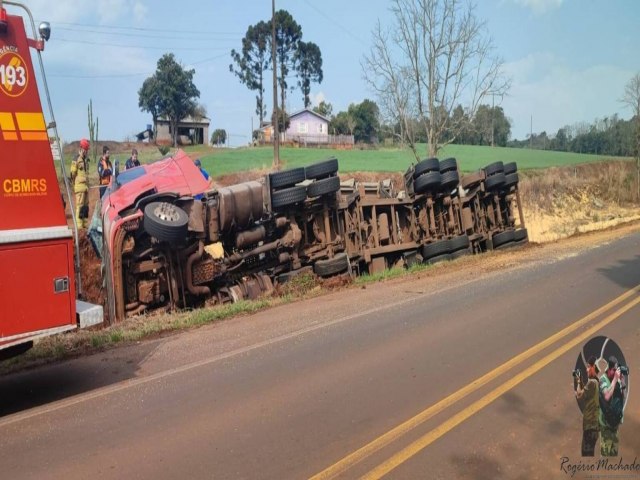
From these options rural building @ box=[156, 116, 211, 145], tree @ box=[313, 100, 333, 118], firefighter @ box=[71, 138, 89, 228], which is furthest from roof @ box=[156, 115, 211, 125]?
firefighter @ box=[71, 138, 89, 228]

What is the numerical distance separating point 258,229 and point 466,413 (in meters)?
7.17

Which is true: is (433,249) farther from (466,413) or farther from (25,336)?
(25,336)

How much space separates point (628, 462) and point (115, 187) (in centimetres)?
913

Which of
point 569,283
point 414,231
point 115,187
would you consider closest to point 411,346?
point 569,283

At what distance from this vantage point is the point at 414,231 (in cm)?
1445

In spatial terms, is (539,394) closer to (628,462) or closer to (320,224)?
(628,462)

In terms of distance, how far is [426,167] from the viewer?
561 inches

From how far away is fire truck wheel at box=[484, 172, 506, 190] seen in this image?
52.9 feet

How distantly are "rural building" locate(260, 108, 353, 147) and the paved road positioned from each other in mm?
69318

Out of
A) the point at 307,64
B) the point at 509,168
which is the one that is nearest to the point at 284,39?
the point at 307,64

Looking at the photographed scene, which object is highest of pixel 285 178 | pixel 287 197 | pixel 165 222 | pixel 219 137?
pixel 219 137

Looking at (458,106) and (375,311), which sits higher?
(458,106)

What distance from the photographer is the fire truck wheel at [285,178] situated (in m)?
11.3

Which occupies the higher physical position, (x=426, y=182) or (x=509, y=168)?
(x=509, y=168)
